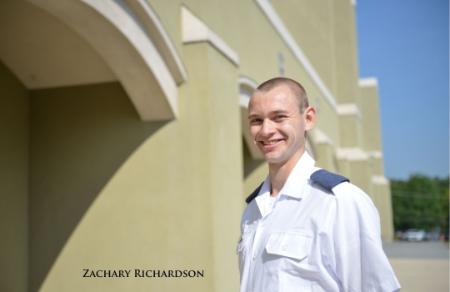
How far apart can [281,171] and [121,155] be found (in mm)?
4349

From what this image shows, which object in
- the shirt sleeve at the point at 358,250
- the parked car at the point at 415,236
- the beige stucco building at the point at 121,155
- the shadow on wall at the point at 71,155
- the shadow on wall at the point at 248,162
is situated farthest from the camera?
the parked car at the point at 415,236

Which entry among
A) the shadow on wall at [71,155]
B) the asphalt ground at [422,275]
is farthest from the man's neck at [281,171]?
the asphalt ground at [422,275]

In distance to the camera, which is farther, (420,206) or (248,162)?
(420,206)

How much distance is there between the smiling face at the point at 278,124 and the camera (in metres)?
1.83

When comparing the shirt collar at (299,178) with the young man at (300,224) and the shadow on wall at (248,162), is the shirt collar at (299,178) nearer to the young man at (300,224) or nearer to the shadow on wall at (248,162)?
the young man at (300,224)

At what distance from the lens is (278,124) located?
1.84 meters

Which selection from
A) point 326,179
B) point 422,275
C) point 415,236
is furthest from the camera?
point 415,236

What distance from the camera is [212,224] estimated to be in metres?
5.56

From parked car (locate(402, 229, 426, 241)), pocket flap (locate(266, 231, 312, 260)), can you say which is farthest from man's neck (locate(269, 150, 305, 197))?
parked car (locate(402, 229, 426, 241))

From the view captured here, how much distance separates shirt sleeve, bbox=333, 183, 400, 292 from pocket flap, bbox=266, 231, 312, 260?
99 mm

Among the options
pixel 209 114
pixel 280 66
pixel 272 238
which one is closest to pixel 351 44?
pixel 280 66

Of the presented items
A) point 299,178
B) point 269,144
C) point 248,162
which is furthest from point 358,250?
point 248,162

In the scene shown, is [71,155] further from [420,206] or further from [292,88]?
[420,206]

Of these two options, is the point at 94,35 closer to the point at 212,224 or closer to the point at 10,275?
the point at 212,224
